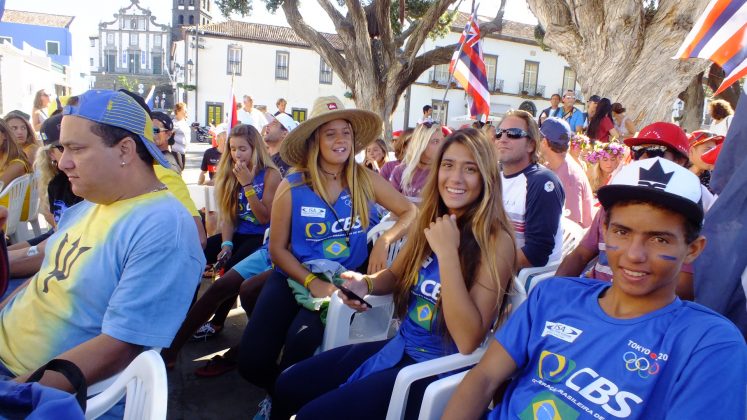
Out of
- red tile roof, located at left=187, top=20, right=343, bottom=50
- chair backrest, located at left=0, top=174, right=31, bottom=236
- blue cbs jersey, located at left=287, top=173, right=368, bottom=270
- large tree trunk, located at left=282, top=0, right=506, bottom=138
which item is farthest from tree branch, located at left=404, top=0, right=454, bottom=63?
red tile roof, located at left=187, top=20, right=343, bottom=50

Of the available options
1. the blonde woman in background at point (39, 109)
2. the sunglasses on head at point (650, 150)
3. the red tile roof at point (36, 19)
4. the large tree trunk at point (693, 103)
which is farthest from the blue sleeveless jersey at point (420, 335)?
the red tile roof at point (36, 19)

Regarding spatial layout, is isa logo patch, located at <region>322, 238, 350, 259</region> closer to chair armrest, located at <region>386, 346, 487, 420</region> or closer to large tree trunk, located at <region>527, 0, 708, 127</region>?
chair armrest, located at <region>386, 346, 487, 420</region>

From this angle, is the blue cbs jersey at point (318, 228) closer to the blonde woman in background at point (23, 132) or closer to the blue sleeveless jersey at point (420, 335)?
the blue sleeveless jersey at point (420, 335)

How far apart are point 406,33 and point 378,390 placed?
14.7 meters

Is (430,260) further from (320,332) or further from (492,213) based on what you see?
(320,332)

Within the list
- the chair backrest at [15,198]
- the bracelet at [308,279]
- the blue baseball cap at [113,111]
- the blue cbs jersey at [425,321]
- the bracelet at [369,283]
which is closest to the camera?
the blue baseball cap at [113,111]

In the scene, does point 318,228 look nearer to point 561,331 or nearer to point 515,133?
point 515,133

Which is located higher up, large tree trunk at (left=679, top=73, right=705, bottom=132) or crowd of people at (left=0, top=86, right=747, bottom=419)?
large tree trunk at (left=679, top=73, right=705, bottom=132)

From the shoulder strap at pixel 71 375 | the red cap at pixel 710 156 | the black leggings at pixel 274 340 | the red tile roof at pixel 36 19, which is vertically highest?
the red tile roof at pixel 36 19

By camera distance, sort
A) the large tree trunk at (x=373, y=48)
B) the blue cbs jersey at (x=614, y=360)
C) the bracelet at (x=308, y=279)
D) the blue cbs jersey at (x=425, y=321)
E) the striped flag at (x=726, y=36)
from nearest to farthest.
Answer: the blue cbs jersey at (x=614, y=360)
the blue cbs jersey at (x=425, y=321)
the striped flag at (x=726, y=36)
the bracelet at (x=308, y=279)
the large tree trunk at (x=373, y=48)

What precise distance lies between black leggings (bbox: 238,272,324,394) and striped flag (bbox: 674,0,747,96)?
265 centimetres

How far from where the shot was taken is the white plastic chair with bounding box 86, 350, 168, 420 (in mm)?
1420

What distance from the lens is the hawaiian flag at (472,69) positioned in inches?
290

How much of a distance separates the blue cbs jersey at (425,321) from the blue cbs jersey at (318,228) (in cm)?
91
